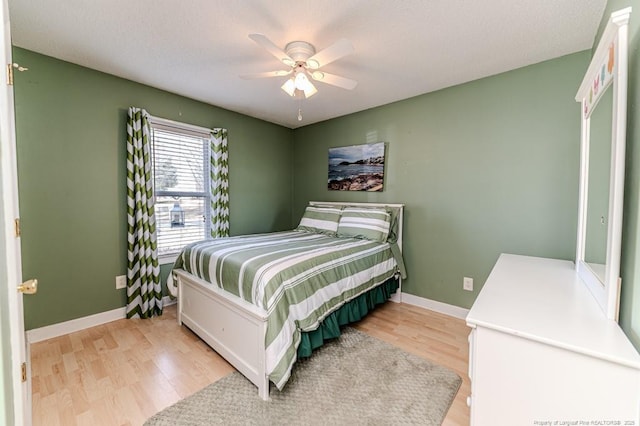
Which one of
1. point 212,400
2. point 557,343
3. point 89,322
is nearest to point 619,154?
point 557,343

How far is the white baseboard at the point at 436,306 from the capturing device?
265 cm

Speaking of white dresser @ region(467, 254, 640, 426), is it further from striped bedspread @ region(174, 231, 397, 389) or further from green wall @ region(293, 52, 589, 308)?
green wall @ region(293, 52, 589, 308)

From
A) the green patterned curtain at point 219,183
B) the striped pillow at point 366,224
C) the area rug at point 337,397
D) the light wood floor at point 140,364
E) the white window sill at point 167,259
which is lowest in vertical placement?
the area rug at point 337,397

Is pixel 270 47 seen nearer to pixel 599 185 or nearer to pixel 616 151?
pixel 616 151

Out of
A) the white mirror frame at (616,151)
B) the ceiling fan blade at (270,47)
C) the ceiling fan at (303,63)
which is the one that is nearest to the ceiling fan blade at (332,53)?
the ceiling fan at (303,63)

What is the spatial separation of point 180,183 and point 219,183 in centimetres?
42

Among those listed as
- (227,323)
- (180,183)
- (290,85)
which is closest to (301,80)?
(290,85)

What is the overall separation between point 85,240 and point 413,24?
3193 millimetres

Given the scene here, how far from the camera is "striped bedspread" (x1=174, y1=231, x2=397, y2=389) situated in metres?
1.60

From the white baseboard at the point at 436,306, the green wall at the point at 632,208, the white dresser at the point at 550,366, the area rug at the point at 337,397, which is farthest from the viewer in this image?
the white baseboard at the point at 436,306

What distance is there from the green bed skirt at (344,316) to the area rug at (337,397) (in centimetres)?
15

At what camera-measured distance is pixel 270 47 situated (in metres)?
1.63

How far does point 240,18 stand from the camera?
1.68m

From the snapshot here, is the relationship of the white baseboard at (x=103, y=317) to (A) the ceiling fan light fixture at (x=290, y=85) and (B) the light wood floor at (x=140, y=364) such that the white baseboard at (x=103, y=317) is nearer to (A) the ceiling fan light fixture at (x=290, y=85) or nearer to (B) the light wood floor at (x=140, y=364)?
(B) the light wood floor at (x=140, y=364)
